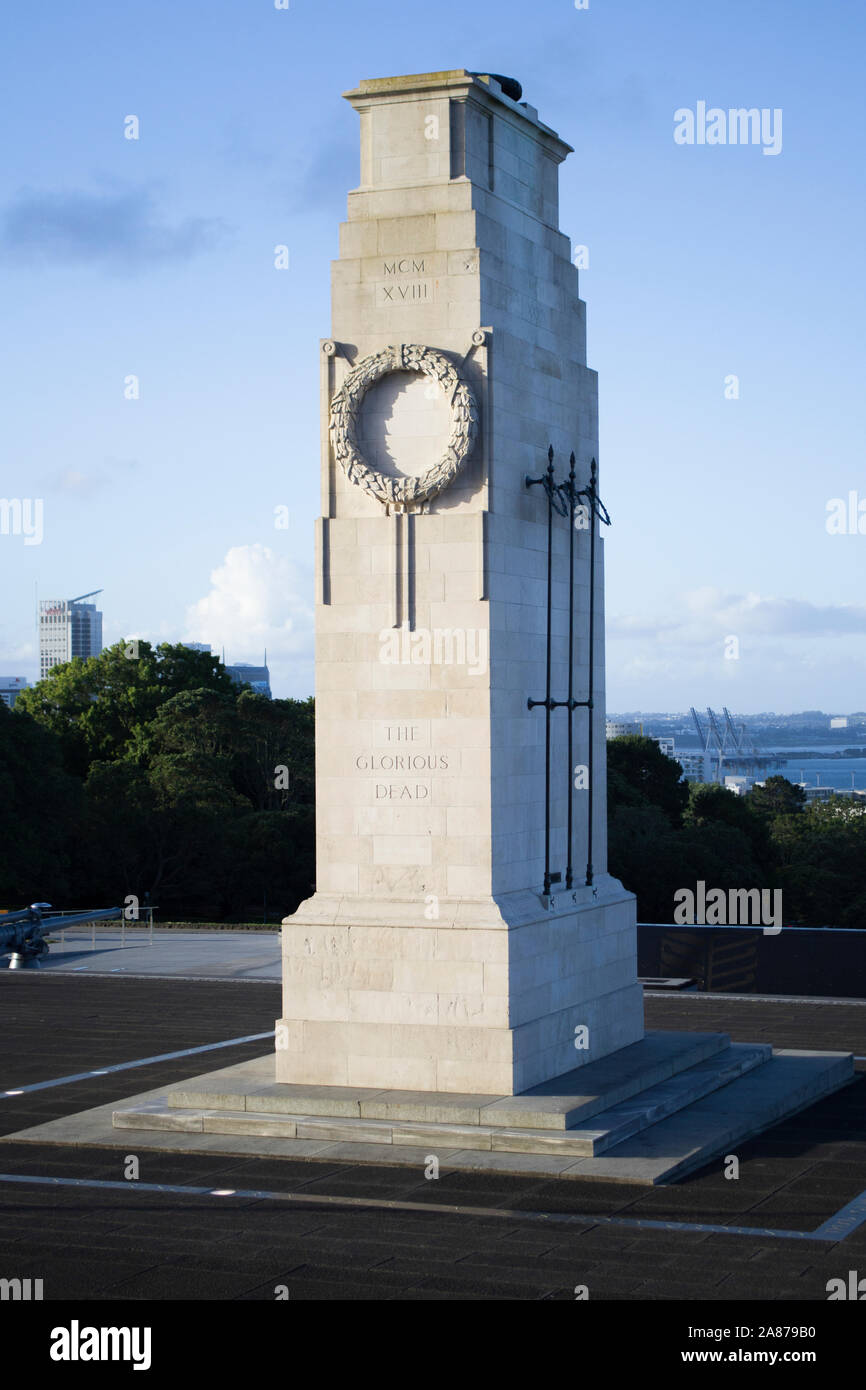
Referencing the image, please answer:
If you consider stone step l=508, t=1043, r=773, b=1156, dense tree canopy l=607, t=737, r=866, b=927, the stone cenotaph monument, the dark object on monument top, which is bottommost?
dense tree canopy l=607, t=737, r=866, b=927

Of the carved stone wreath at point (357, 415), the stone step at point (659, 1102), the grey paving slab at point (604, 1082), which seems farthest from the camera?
the carved stone wreath at point (357, 415)

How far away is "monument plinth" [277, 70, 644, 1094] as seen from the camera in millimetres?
18203

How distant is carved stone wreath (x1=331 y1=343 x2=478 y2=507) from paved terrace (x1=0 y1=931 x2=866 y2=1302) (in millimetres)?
7563

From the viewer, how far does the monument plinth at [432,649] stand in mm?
18203

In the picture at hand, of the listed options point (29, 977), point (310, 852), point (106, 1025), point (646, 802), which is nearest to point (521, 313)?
point (106, 1025)

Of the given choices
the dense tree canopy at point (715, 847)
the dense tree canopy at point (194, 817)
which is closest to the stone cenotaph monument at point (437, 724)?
the dense tree canopy at point (194, 817)

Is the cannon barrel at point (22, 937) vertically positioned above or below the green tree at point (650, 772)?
below

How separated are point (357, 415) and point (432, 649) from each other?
2958 millimetres

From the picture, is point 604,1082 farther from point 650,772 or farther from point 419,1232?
point 650,772

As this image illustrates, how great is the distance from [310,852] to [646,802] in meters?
17.1

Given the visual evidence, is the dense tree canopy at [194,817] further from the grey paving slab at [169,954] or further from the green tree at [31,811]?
the grey paving slab at [169,954]

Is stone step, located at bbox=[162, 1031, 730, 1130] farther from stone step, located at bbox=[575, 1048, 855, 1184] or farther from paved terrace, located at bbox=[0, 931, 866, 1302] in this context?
paved terrace, located at bbox=[0, 931, 866, 1302]

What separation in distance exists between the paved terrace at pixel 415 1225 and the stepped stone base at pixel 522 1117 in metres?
0.32

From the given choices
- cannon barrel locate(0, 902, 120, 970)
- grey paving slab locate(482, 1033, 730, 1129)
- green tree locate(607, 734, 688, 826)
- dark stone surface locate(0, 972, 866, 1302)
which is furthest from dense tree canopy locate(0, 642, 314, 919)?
dark stone surface locate(0, 972, 866, 1302)
